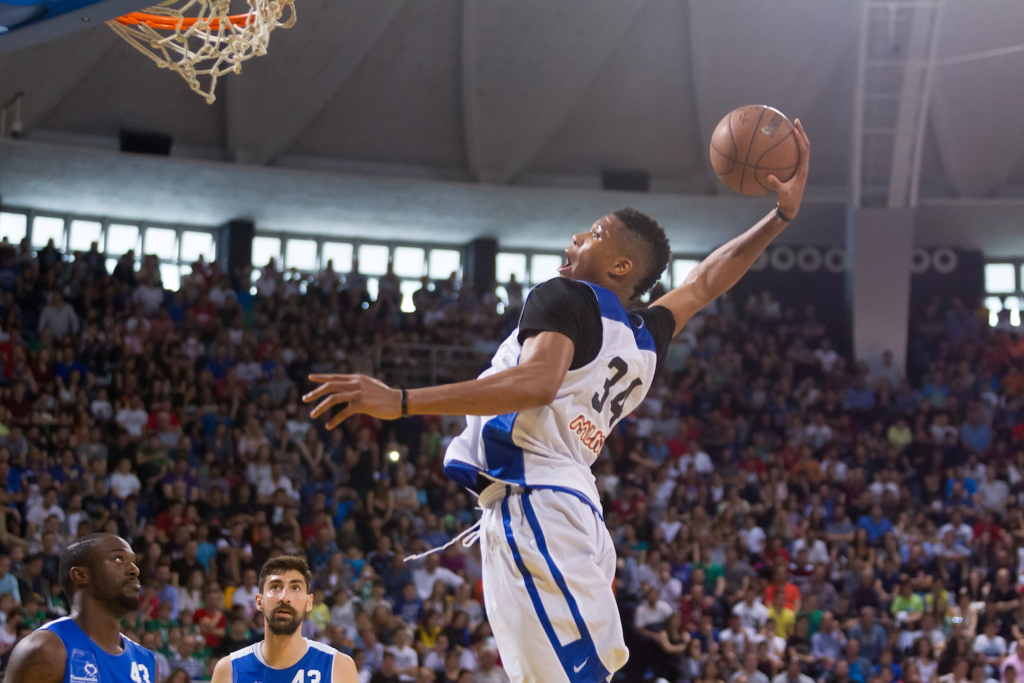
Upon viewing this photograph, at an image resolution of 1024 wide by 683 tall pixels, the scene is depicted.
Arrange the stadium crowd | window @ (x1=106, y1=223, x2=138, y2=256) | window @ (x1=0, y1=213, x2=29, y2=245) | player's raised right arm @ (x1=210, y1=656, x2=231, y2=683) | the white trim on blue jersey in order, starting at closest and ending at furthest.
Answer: the white trim on blue jersey, player's raised right arm @ (x1=210, y1=656, x2=231, y2=683), the stadium crowd, window @ (x1=0, y1=213, x2=29, y2=245), window @ (x1=106, y1=223, x2=138, y2=256)

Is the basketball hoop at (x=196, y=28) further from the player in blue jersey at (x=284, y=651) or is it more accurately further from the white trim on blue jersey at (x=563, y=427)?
the white trim on blue jersey at (x=563, y=427)

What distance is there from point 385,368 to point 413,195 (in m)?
3.79

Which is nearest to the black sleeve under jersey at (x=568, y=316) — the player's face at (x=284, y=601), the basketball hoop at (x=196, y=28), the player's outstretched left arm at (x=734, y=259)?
the player's outstretched left arm at (x=734, y=259)

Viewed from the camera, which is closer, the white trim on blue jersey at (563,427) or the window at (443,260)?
the white trim on blue jersey at (563,427)

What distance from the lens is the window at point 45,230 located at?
18578mm

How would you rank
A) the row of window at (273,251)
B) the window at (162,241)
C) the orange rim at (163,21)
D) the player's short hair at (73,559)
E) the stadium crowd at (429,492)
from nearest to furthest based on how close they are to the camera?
1. the player's short hair at (73,559)
2. the orange rim at (163,21)
3. the stadium crowd at (429,492)
4. the row of window at (273,251)
5. the window at (162,241)

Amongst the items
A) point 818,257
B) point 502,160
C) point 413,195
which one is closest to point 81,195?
point 413,195

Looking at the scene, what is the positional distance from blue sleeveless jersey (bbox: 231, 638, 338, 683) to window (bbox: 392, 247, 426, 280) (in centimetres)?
1617

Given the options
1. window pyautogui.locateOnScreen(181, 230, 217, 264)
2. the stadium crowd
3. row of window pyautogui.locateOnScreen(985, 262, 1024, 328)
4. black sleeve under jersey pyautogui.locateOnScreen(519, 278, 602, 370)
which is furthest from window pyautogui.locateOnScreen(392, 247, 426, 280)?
black sleeve under jersey pyautogui.locateOnScreen(519, 278, 602, 370)

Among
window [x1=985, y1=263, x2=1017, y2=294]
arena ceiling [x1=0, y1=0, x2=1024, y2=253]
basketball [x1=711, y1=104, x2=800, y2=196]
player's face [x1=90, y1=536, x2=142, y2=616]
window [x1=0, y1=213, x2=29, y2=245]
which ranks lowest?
player's face [x1=90, y1=536, x2=142, y2=616]

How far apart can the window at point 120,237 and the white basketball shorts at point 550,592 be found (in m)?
17.7

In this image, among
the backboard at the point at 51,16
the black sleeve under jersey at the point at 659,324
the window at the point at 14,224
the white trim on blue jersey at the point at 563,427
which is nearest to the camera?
the white trim on blue jersey at the point at 563,427

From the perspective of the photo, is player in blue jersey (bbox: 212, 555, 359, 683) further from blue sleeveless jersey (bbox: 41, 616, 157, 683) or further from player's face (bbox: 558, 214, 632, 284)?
player's face (bbox: 558, 214, 632, 284)

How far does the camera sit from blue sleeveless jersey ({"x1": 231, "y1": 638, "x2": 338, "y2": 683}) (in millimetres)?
4559
